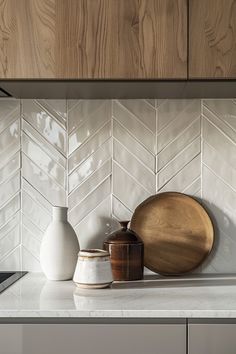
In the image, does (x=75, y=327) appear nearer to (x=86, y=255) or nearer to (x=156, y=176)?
(x=86, y=255)

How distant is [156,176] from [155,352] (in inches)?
30.5

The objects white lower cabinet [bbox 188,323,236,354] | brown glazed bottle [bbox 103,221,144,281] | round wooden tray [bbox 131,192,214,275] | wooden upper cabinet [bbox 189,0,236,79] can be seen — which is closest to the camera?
white lower cabinet [bbox 188,323,236,354]

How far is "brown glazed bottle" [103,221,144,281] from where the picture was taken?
74.3 inches

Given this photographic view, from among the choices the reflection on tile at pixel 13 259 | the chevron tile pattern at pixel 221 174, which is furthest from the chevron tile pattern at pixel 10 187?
the chevron tile pattern at pixel 221 174

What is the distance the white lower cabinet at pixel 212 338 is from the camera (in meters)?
1.48

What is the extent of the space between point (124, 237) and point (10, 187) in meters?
0.51

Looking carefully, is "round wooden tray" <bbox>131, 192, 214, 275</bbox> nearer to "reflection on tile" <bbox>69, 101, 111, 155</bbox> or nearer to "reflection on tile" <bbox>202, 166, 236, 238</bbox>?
"reflection on tile" <bbox>202, 166, 236, 238</bbox>

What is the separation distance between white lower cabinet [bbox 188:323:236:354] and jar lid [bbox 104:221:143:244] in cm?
48

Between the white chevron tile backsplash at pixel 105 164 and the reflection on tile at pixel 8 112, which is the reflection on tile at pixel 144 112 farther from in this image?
the reflection on tile at pixel 8 112

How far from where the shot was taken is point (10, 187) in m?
2.11

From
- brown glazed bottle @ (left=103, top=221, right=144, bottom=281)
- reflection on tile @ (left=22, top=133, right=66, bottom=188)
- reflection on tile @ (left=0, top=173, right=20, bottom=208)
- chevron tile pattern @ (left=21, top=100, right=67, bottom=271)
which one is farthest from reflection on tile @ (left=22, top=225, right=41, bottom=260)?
brown glazed bottle @ (left=103, top=221, right=144, bottom=281)

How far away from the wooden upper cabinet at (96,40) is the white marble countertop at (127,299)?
2.21ft

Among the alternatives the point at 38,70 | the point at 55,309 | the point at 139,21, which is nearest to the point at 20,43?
the point at 38,70

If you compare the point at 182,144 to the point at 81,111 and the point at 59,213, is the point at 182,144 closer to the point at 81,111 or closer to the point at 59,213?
the point at 81,111
